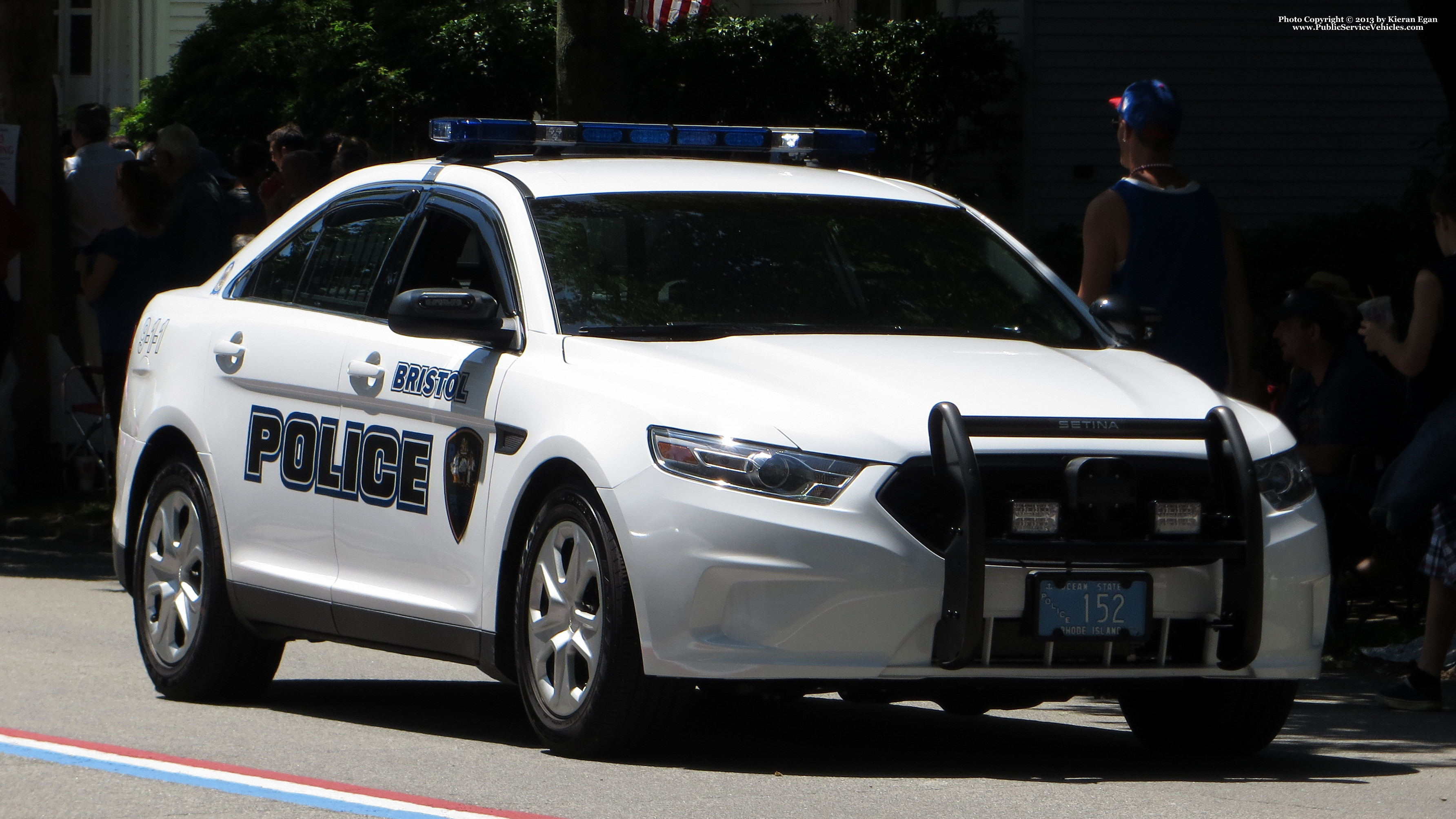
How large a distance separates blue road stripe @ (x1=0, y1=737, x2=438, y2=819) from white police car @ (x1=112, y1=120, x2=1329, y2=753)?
A: 727 millimetres

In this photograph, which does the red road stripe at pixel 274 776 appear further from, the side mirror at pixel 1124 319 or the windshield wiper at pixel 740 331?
the side mirror at pixel 1124 319

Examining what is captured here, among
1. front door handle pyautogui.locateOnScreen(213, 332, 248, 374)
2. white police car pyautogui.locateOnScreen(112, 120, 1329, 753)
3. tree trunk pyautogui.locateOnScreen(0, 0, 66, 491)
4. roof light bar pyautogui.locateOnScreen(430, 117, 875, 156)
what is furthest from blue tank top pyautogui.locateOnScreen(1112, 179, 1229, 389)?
tree trunk pyautogui.locateOnScreen(0, 0, 66, 491)

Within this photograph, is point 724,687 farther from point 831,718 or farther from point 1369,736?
point 1369,736

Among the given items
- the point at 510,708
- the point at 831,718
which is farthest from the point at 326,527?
the point at 831,718

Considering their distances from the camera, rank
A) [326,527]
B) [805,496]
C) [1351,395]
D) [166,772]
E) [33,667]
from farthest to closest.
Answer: [1351,395], [33,667], [326,527], [166,772], [805,496]

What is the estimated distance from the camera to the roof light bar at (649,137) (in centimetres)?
757

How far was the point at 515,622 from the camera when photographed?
6.44 m

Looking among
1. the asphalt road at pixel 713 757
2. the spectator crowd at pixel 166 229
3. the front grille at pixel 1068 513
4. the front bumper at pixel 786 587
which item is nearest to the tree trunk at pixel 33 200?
the spectator crowd at pixel 166 229

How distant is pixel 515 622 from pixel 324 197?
2.15 metres

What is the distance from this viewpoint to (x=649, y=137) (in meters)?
7.82

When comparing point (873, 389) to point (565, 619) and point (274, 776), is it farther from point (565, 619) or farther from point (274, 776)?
point (274, 776)

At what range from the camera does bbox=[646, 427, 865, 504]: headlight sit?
578cm

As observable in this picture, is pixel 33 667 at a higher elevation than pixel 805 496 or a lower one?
lower

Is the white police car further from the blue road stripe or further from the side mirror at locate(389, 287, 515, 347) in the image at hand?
the blue road stripe
